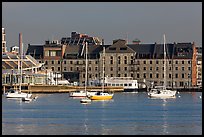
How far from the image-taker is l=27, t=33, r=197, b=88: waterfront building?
472 feet

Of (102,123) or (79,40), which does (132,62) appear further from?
(102,123)

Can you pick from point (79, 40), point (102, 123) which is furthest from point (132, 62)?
point (102, 123)

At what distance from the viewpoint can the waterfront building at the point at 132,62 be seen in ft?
472

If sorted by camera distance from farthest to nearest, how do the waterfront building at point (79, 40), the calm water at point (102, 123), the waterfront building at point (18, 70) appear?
the waterfront building at point (79, 40) → the waterfront building at point (18, 70) → the calm water at point (102, 123)

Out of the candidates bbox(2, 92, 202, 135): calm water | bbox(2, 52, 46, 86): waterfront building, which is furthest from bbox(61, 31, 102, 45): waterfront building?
bbox(2, 92, 202, 135): calm water

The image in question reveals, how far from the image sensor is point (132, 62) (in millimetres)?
145000

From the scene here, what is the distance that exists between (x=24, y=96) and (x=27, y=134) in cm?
5080

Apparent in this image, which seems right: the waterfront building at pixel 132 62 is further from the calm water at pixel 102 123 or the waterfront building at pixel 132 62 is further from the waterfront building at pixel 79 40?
the calm water at pixel 102 123

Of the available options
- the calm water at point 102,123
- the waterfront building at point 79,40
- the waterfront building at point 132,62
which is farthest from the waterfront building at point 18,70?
the calm water at point 102,123

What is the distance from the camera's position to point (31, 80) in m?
132

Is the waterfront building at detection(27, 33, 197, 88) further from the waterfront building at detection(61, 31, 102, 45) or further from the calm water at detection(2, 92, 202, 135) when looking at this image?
the calm water at detection(2, 92, 202, 135)

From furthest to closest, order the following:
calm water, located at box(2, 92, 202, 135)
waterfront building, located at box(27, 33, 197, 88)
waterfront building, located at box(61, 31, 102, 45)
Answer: waterfront building, located at box(61, 31, 102, 45)
waterfront building, located at box(27, 33, 197, 88)
calm water, located at box(2, 92, 202, 135)

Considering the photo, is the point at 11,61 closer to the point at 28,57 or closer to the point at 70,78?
the point at 28,57

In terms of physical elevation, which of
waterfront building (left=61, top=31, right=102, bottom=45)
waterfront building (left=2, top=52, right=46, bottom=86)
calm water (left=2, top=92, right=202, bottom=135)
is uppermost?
waterfront building (left=61, top=31, right=102, bottom=45)
